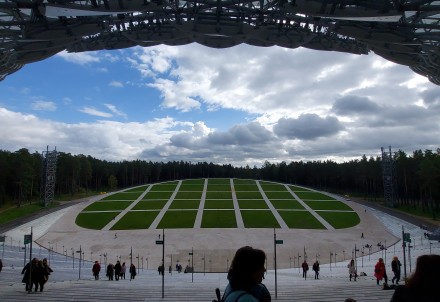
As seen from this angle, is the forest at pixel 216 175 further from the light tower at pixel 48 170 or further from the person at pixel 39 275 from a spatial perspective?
the person at pixel 39 275

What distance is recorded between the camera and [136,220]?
74062 mm

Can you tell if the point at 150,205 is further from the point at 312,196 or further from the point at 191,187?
the point at 312,196

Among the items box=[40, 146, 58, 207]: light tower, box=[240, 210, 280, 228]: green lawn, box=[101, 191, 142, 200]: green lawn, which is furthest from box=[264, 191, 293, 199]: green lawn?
box=[40, 146, 58, 207]: light tower

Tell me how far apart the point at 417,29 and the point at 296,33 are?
6.13 metres

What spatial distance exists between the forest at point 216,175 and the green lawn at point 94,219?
17.0 metres

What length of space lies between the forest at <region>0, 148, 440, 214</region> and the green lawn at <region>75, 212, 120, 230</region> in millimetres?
17042

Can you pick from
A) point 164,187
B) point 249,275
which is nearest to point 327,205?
point 164,187

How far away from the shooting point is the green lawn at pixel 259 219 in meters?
69.4

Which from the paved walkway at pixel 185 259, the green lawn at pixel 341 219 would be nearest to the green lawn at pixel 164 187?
the paved walkway at pixel 185 259

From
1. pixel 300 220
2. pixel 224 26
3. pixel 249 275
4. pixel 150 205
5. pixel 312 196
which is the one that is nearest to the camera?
pixel 249 275

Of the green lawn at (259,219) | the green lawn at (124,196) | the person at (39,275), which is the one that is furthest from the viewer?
the green lawn at (124,196)

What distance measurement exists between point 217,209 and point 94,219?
25402 millimetres

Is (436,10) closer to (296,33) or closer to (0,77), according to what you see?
(296,33)

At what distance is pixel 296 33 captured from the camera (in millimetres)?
21719
